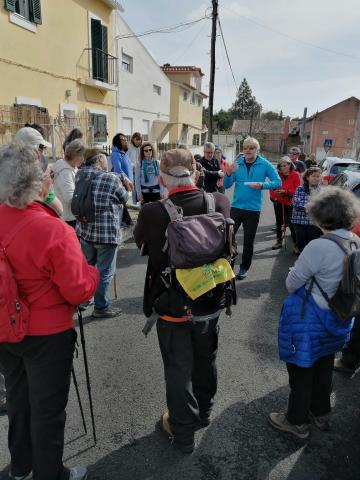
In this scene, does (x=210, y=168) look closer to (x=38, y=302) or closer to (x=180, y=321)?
(x=180, y=321)

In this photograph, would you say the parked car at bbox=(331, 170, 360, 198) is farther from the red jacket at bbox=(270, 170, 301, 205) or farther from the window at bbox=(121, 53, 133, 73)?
the window at bbox=(121, 53, 133, 73)

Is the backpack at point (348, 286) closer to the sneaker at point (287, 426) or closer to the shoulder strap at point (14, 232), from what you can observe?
the sneaker at point (287, 426)

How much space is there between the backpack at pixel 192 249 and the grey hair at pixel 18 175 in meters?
0.74

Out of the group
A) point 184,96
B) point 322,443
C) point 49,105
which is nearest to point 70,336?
point 322,443

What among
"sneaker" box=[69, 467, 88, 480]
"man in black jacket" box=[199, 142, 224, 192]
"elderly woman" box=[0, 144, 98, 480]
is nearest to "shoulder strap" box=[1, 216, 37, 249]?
"elderly woman" box=[0, 144, 98, 480]

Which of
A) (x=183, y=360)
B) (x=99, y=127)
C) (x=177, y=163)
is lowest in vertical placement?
(x=183, y=360)

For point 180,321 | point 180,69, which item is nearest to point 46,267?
point 180,321

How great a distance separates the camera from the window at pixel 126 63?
621 inches

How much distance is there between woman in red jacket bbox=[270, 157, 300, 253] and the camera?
22.0 feet

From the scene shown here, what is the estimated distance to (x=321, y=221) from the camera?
219 centimetres

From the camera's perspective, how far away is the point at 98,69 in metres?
12.9

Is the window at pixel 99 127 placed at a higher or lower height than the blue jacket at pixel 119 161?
higher

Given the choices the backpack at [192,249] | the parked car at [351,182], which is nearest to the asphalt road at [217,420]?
the backpack at [192,249]

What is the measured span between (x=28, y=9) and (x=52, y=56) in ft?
4.63
